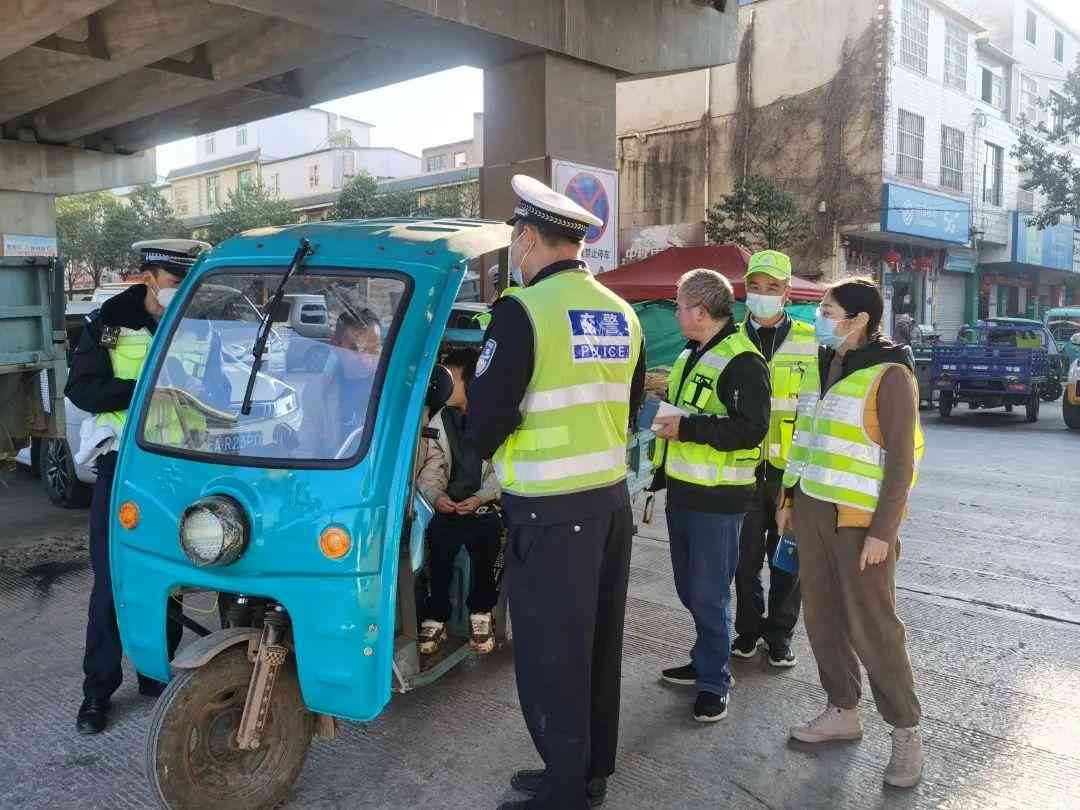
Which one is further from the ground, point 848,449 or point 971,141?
point 971,141

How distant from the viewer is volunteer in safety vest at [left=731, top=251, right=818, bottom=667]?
435 cm

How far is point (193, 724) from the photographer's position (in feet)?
9.33

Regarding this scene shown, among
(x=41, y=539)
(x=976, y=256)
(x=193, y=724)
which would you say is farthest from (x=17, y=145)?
(x=976, y=256)

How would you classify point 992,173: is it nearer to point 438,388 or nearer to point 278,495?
point 438,388

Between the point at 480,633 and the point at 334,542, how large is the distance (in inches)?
47.4

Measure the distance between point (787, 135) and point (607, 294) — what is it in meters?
23.7

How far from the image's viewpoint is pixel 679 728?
3.72 metres

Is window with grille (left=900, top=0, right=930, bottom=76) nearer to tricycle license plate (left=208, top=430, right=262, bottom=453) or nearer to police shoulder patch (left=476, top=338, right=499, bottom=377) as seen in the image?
police shoulder patch (left=476, top=338, right=499, bottom=377)

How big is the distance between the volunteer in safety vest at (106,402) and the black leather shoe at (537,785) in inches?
59.6

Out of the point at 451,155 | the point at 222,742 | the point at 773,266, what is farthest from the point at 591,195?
the point at 451,155

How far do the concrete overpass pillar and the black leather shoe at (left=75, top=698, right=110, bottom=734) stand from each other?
6.50 meters

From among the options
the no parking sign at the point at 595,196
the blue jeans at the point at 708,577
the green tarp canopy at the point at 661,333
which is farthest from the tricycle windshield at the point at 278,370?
the no parking sign at the point at 595,196

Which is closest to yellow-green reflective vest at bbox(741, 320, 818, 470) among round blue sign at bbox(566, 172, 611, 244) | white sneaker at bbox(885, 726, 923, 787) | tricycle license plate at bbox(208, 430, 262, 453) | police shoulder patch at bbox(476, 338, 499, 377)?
white sneaker at bbox(885, 726, 923, 787)

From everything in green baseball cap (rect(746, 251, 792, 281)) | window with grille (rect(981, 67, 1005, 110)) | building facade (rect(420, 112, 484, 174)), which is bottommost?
green baseball cap (rect(746, 251, 792, 281))
